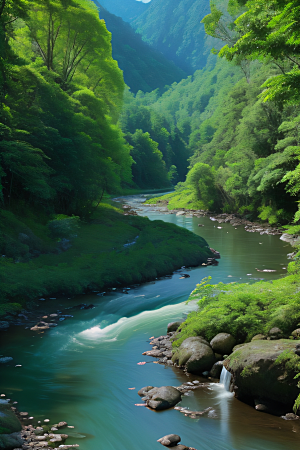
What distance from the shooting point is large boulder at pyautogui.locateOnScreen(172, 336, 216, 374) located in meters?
10.7

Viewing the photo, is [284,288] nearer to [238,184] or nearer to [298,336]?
[298,336]

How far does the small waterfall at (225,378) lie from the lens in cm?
988

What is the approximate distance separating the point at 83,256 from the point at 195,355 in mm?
11966

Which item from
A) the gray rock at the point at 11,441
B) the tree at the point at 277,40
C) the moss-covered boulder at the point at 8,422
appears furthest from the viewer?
the tree at the point at 277,40

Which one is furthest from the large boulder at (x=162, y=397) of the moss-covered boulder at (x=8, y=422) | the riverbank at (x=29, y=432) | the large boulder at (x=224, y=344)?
the moss-covered boulder at (x=8, y=422)

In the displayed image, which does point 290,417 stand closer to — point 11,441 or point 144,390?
point 144,390

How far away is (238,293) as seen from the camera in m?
12.8

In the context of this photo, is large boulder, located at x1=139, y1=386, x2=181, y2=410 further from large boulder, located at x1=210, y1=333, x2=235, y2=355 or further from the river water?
large boulder, located at x1=210, y1=333, x2=235, y2=355

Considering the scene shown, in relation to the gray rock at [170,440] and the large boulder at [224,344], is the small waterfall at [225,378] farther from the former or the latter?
the gray rock at [170,440]

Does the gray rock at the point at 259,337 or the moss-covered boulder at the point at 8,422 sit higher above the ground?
the gray rock at the point at 259,337

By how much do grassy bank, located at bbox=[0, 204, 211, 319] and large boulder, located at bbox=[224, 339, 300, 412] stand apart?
893 centimetres

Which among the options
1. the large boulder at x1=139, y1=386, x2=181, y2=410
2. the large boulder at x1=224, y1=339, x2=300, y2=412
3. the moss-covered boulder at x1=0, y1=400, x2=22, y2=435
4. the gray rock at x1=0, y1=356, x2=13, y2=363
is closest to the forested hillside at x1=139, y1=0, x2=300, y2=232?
the large boulder at x1=224, y1=339, x2=300, y2=412

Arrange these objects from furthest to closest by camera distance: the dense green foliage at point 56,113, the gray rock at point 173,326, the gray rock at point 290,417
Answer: the dense green foliage at point 56,113 < the gray rock at point 173,326 < the gray rock at point 290,417

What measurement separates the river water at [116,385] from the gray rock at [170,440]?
13cm
